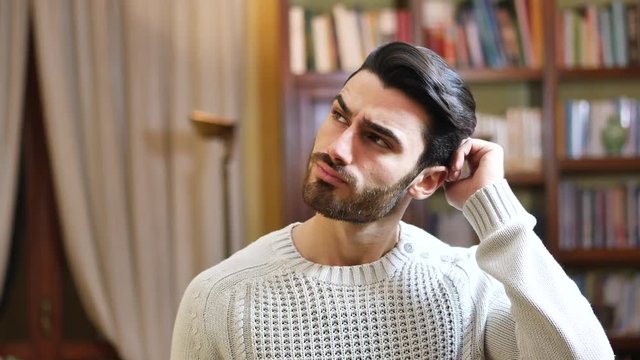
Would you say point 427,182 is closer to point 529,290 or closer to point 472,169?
point 472,169

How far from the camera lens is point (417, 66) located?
138 cm

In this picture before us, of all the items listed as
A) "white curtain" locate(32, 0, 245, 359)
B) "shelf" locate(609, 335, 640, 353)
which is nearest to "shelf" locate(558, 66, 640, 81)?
"shelf" locate(609, 335, 640, 353)

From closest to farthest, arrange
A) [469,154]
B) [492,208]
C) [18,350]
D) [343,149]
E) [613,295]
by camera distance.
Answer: [343,149], [492,208], [469,154], [613,295], [18,350]

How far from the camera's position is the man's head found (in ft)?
4.55

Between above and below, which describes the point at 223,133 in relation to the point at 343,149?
below

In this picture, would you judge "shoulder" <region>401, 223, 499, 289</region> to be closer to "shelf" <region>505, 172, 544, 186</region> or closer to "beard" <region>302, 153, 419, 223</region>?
"beard" <region>302, 153, 419, 223</region>

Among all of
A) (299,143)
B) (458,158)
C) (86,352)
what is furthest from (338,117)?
(86,352)

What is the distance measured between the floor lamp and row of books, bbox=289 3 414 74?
1.21 ft

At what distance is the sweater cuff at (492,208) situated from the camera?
4.81 ft

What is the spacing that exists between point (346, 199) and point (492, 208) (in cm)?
26

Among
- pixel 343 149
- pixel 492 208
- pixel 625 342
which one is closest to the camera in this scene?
pixel 343 149

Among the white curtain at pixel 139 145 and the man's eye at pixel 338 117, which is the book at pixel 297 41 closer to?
the white curtain at pixel 139 145

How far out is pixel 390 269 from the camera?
1.51 m

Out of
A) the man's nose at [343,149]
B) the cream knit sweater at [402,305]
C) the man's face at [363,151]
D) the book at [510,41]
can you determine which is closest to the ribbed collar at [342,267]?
the cream knit sweater at [402,305]
